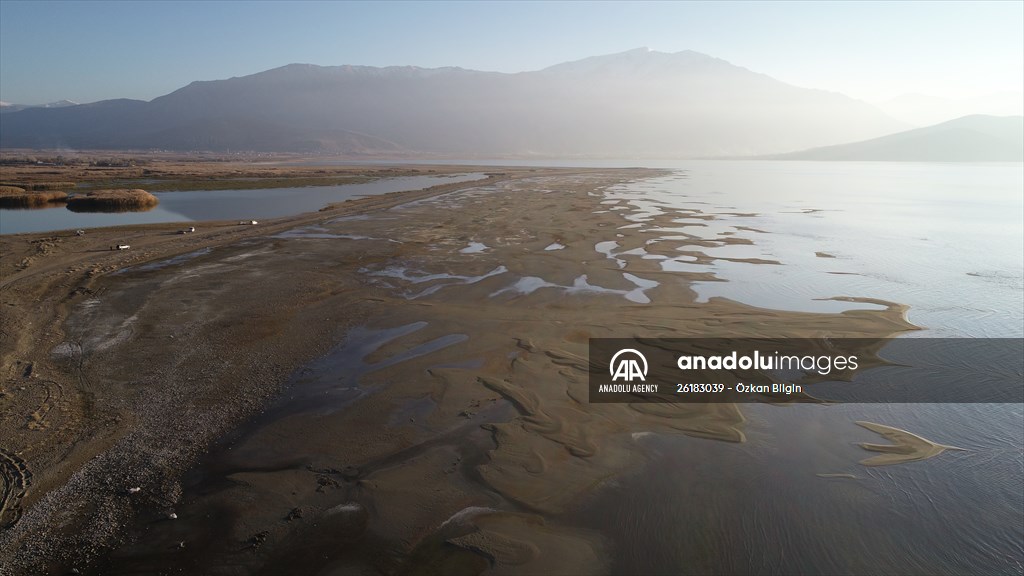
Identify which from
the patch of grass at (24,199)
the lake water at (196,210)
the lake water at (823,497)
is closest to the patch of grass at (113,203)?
the lake water at (196,210)

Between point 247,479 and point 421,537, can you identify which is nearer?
point 421,537

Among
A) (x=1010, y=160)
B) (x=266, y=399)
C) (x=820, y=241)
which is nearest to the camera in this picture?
(x=266, y=399)

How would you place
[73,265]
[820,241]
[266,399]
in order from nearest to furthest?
[266,399] < [73,265] < [820,241]

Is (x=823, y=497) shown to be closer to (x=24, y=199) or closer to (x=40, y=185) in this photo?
(x=24, y=199)

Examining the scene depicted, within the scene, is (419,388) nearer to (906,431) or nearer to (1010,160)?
(906,431)

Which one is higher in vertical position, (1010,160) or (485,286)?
(1010,160)

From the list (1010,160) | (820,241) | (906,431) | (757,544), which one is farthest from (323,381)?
(1010,160)

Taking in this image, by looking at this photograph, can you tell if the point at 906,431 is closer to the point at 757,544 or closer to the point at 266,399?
the point at 757,544

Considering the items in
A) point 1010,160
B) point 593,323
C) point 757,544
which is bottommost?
point 757,544
